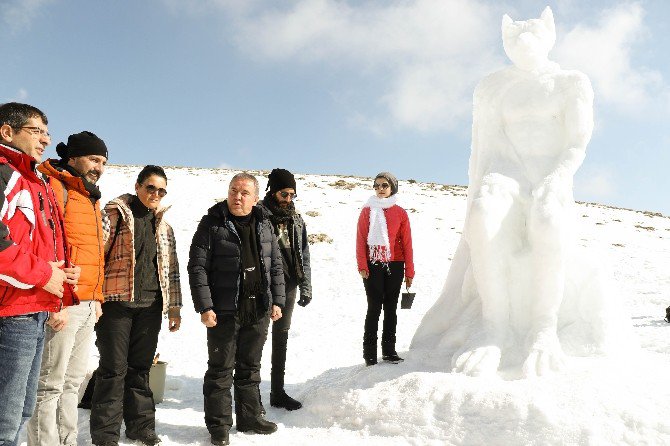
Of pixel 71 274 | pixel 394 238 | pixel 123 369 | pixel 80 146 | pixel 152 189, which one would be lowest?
pixel 123 369

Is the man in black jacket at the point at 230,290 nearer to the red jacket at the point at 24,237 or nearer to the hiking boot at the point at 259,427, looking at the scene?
the hiking boot at the point at 259,427

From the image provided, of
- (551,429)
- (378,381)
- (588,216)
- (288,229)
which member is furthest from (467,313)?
(588,216)

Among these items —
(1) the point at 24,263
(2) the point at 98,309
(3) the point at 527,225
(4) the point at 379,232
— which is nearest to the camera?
(1) the point at 24,263

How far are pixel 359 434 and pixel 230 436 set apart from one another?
101 cm

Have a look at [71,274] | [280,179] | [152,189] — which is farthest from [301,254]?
[71,274]

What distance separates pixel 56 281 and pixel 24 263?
0.65 ft

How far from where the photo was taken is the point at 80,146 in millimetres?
3244

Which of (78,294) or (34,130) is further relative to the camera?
(78,294)

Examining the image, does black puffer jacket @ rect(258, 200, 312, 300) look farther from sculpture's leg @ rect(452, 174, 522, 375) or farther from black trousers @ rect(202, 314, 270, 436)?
sculpture's leg @ rect(452, 174, 522, 375)

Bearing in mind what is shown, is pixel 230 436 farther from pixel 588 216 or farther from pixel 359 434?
pixel 588 216

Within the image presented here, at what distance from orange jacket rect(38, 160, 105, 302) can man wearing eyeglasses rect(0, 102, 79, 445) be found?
49cm

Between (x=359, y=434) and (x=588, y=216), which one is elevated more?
(x=588, y=216)

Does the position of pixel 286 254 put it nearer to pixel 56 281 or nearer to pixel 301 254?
pixel 301 254

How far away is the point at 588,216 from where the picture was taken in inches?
899
